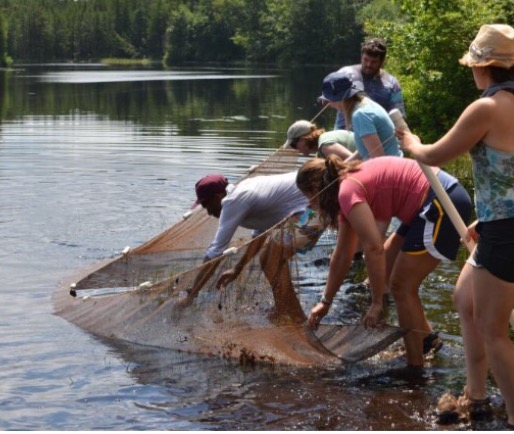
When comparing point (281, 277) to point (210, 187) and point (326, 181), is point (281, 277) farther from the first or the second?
point (210, 187)

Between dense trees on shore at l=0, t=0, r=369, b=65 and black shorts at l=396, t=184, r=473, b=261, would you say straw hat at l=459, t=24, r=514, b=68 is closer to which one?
black shorts at l=396, t=184, r=473, b=261

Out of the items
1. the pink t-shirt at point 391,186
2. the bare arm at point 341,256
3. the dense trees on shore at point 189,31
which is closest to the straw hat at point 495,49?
the pink t-shirt at point 391,186

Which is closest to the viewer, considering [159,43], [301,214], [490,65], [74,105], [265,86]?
[490,65]

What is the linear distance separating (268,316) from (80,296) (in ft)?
9.11

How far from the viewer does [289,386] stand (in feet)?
23.2

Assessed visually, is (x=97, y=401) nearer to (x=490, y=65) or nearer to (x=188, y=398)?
(x=188, y=398)

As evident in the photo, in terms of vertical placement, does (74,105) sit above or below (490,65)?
below

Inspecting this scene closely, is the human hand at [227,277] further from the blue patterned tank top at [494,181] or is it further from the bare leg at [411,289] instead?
the blue patterned tank top at [494,181]

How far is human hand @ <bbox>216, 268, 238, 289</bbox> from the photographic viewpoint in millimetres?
7367

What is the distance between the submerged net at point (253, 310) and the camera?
7262mm

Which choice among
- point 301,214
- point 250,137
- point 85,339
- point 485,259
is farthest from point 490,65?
point 250,137

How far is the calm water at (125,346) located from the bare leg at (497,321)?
73 centimetres

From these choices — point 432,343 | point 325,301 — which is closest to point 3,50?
point 432,343

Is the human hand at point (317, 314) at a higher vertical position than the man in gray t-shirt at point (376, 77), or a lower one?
lower
